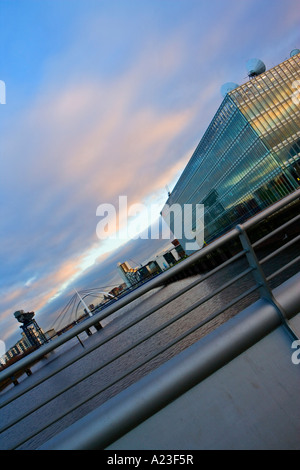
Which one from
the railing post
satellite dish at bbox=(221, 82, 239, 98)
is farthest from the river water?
satellite dish at bbox=(221, 82, 239, 98)

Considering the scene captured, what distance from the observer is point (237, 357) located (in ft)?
7.26

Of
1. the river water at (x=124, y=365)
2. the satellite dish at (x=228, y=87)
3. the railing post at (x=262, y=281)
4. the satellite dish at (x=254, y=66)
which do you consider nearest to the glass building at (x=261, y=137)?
the satellite dish at (x=228, y=87)

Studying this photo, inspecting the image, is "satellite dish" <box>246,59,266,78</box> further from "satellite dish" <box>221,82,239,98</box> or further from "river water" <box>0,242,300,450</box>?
"river water" <box>0,242,300,450</box>

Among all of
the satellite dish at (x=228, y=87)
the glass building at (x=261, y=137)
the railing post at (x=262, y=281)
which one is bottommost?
the railing post at (x=262, y=281)

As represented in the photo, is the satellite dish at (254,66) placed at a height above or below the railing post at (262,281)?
above

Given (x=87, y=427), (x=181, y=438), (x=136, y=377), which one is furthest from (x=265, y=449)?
(x=136, y=377)

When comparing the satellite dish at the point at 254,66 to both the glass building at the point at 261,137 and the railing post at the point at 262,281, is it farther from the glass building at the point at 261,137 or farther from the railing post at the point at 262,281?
the railing post at the point at 262,281

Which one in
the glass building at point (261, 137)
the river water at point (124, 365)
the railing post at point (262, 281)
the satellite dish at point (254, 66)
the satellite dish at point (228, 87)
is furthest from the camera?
the satellite dish at point (254, 66)

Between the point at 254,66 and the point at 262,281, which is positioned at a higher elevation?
the point at 254,66

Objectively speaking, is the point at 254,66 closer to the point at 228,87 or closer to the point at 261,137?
the point at 228,87

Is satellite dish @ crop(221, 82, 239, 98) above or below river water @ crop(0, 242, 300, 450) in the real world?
above

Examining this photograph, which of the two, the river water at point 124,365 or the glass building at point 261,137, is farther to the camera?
the glass building at point 261,137

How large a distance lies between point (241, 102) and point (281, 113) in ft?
23.0

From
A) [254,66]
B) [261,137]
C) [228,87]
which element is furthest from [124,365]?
[254,66]
